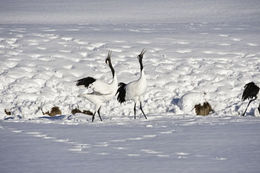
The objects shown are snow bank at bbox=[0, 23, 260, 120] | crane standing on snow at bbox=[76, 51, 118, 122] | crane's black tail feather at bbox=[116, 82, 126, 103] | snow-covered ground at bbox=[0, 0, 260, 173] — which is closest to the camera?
snow-covered ground at bbox=[0, 0, 260, 173]

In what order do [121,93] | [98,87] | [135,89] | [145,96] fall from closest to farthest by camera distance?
[98,87]
[135,89]
[121,93]
[145,96]

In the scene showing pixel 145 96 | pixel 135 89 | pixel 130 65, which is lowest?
pixel 145 96

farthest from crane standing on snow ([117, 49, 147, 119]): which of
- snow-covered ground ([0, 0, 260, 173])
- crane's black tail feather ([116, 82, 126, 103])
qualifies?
Result: snow-covered ground ([0, 0, 260, 173])

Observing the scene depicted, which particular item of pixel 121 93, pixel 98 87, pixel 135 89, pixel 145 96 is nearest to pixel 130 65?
pixel 145 96

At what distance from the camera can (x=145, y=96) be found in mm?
13484

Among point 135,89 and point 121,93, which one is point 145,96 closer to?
point 121,93

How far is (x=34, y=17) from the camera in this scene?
31.1 meters

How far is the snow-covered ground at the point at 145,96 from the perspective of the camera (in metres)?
6.64

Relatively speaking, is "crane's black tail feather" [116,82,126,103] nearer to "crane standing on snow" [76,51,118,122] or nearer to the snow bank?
the snow bank

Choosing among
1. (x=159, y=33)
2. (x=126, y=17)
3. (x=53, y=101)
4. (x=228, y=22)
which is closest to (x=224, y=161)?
(x=53, y=101)

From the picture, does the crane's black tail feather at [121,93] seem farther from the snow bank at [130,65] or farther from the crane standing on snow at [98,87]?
the crane standing on snow at [98,87]

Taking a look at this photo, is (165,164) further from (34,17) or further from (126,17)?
(34,17)

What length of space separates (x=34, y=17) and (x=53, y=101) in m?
19.0

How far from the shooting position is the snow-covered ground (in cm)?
664
